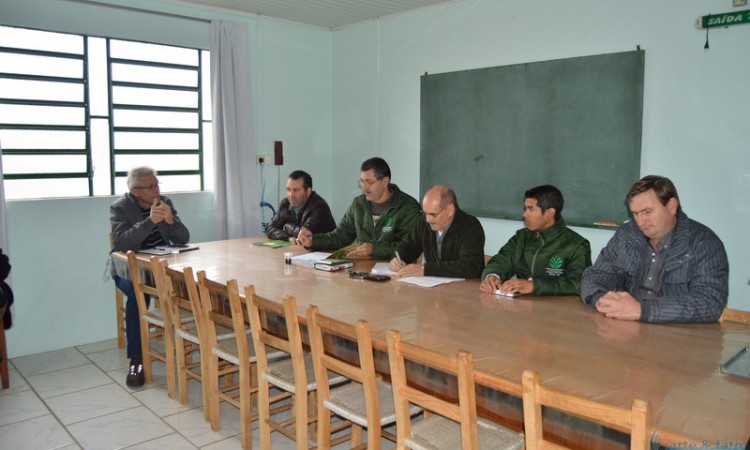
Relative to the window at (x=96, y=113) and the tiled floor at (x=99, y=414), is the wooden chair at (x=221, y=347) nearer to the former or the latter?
the tiled floor at (x=99, y=414)

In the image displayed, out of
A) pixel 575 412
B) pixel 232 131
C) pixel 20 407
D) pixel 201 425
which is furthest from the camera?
pixel 232 131

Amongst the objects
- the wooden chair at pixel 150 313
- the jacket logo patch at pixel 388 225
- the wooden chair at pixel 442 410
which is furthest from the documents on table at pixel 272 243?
the wooden chair at pixel 442 410

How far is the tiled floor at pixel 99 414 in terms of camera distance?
331 cm

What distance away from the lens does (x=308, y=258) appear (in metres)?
4.02

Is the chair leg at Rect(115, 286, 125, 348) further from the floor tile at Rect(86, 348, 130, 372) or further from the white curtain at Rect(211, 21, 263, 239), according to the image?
the white curtain at Rect(211, 21, 263, 239)

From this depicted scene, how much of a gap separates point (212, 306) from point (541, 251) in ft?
5.74

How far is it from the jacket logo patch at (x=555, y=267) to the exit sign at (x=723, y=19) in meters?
2.00

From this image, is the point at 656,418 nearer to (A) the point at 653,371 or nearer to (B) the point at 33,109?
(A) the point at 653,371

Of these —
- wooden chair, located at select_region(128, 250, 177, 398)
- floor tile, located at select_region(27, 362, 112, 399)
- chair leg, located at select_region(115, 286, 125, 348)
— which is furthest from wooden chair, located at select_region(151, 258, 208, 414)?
chair leg, located at select_region(115, 286, 125, 348)

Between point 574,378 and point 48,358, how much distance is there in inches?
168

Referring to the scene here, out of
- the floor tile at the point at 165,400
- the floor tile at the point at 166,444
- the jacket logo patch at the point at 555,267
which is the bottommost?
the floor tile at the point at 166,444

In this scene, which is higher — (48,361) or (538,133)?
(538,133)

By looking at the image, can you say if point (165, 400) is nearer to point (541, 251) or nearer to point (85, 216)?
point (85, 216)

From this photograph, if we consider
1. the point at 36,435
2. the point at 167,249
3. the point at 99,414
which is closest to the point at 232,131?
the point at 167,249
